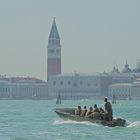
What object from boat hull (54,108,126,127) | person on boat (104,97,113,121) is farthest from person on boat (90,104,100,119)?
person on boat (104,97,113,121)

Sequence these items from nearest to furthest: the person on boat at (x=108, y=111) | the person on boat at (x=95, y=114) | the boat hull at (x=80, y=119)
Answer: the boat hull at (x=80, y=119) < the person on boat at (x=108, y=111) < the person on boat at (x=95, y=114)

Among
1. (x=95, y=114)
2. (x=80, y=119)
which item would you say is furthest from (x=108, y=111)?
(x=80, y=119)

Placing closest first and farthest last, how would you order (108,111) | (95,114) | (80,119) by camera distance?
(108,111) < (95,114) < (80,119)

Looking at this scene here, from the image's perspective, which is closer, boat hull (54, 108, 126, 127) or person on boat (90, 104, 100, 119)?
boat hull (54, 108, 126, 127)

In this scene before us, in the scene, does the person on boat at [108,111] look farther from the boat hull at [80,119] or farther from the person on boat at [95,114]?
the person on boat at [95,114]

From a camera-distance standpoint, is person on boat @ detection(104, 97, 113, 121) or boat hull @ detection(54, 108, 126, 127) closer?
boat hull @ detection(54, 108, 126, 127)

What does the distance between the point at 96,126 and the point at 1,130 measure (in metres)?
3.96

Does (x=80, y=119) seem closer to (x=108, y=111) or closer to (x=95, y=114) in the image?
(x=95, y=114)

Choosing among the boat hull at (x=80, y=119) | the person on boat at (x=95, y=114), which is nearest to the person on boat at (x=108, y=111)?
the boat hull at (x=80, y=119)

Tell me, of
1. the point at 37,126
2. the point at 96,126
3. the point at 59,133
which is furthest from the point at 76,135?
the point at 37,126

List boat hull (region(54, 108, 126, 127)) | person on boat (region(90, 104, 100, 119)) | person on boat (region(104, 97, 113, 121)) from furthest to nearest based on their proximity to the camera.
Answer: person on boat (region(90, 104, 100, 119))
person on boat (region(104, 97, 113, 121))
boat hull (region(54, 108, 126, 127))

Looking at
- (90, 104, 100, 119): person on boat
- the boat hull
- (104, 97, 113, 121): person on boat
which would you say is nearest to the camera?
the boat hull

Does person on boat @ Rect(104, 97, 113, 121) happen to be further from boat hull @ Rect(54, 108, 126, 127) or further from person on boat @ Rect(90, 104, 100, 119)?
person on boat @ Rect(90, 104, 100, 119)

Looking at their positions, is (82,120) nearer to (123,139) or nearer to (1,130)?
(1,130)
